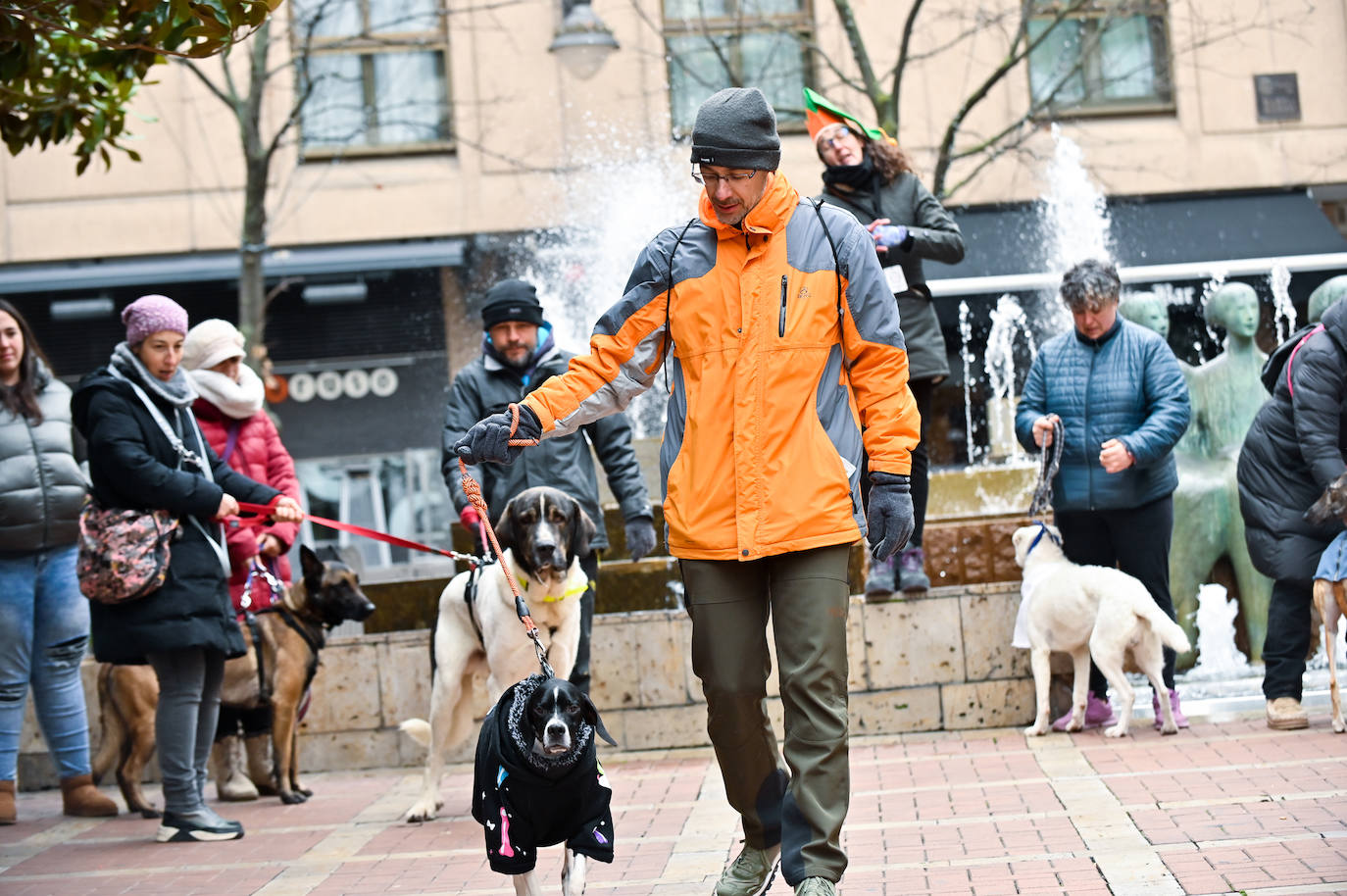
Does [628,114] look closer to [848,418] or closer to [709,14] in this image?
[709,14]

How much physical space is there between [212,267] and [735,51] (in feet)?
20.2

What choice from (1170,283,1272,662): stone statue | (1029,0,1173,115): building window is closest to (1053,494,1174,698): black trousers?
(1170,283,1272,662): stone statue

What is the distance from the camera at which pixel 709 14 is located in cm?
1759

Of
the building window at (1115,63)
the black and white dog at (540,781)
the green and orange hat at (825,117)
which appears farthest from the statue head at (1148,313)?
the building window at (1115,63)

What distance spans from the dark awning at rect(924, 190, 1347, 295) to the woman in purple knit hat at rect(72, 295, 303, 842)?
10.4m

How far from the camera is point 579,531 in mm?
6102

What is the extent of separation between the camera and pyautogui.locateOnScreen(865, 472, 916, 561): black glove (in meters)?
4.16

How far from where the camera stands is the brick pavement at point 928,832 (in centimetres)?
475

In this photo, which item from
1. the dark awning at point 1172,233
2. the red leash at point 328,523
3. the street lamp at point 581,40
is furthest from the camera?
the street lamp at point 581,40

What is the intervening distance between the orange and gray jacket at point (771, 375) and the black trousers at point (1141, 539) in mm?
3338

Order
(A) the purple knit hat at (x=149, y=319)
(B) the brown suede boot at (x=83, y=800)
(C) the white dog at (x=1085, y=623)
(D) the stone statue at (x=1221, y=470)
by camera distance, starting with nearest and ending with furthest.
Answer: (A) the purple knit hat at (x=149, y=319) → (C) the white dog at (x=1085, y=623) → (B) the brown suede boot at (x=83, y=800) → (D) the stone statue at (x=1221, y=470)

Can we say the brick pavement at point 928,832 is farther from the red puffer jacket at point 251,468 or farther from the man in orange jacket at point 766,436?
the red puffer jacket at point 251,468

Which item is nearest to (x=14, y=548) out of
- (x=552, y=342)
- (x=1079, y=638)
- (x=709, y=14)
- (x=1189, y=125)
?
(x=552, y=342)

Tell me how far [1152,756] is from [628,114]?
12185mm
